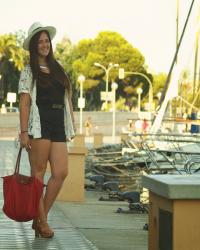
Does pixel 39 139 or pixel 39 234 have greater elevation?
pixel 39 139

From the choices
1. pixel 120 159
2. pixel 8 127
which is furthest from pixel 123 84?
pixel 120 159

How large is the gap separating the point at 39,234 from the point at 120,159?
12.3 metres

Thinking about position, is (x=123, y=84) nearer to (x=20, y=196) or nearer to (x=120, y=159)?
(x=120, y=159)

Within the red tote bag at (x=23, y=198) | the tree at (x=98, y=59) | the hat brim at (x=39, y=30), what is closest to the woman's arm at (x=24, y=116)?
the red tote bag at (x=23, y=198)

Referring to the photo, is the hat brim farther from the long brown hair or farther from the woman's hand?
the woman's hand

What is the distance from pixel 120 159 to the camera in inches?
847

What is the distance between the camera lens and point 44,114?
30.4ft

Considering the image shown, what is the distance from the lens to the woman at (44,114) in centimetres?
920

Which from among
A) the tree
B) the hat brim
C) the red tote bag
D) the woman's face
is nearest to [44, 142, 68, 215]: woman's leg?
the red tote bag

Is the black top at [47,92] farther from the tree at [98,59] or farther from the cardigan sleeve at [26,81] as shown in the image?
the tree at [98,59]

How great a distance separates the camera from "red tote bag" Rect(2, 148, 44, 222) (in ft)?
28.9

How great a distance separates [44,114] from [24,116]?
0.19 metres

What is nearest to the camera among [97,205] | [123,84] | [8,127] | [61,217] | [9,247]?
[9,247]

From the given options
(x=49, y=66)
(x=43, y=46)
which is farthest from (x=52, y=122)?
(x=43, y=46)
